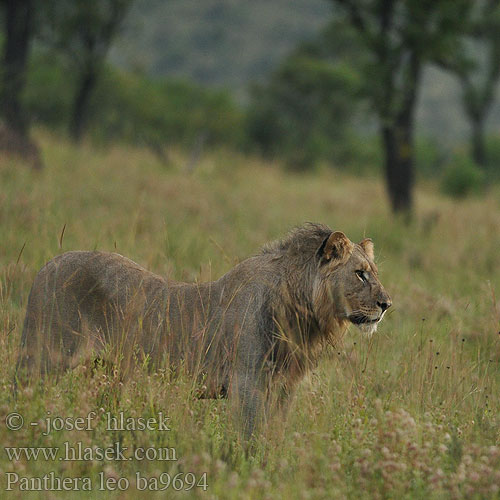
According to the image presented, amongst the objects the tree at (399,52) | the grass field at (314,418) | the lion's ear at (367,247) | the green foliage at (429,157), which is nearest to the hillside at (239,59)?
the green foliage at (429,157)

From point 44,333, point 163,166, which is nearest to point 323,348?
point 44,333

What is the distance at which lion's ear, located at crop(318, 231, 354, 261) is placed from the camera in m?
4.63

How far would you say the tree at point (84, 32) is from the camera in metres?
23.6

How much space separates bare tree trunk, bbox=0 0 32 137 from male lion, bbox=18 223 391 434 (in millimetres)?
11776

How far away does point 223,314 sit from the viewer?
470 cm

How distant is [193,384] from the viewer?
4.48 m

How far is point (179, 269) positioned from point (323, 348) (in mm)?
2810

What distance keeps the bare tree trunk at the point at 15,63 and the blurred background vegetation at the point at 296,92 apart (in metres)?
0.03

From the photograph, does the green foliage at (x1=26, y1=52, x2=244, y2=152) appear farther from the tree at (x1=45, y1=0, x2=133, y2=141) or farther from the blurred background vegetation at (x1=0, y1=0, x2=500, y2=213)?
the tree at (x1=45, y1=0, x2=133, y2=141)

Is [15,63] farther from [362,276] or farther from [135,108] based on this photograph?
[135,108]

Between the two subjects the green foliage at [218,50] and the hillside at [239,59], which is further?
the green foliage at [218,50]

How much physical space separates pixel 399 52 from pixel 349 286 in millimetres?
11584

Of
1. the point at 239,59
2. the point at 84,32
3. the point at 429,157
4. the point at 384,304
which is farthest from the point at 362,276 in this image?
the point at 239,59

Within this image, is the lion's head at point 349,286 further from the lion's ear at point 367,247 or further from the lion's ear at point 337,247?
the lion's ear at point 367,247
